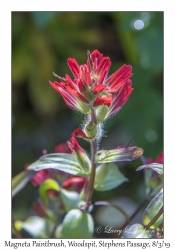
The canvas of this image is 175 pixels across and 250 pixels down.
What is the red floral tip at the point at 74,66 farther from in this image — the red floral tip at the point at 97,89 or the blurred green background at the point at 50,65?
the blurred green background at the point at 50,65

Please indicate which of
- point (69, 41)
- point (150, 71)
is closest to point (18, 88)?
point (69, 41)

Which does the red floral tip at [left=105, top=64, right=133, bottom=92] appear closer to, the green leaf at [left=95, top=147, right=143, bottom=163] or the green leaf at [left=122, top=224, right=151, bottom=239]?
the green leaf at [left=95, top=147, right=143, bottom=163]

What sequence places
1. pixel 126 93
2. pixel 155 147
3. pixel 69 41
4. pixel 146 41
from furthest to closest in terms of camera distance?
pixel 69 41, pixel 155 147, pixel 146 41, pixel 126 93

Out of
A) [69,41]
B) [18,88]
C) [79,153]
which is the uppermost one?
[69,41]

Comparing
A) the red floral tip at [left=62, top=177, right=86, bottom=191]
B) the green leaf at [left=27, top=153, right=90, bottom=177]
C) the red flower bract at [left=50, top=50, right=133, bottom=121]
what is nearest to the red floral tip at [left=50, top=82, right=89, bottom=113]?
the red flower bract at [left=50, top=50, right=133, bottom=121]

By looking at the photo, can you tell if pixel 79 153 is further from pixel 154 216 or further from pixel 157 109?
pixel 157 109

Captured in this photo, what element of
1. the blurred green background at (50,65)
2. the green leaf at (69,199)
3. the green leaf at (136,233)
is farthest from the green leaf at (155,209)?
the blurred green background at (50,65)

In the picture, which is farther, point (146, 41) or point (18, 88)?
point (18, 88)
